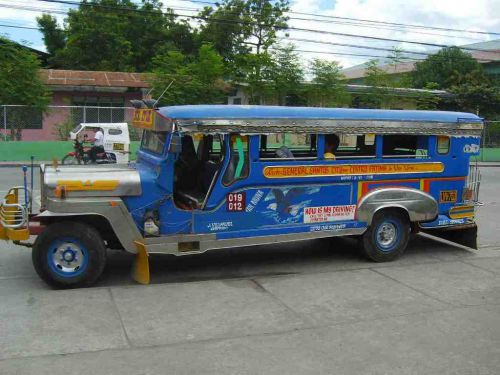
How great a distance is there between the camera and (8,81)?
23453 millimetres

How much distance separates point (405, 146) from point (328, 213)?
178 cm

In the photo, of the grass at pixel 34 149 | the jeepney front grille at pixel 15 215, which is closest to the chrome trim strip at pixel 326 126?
the jeepney front grille at pixel 15 215

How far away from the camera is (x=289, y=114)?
23.5ft

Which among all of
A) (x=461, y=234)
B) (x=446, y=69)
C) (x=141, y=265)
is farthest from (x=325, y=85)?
(x=141, y=265)

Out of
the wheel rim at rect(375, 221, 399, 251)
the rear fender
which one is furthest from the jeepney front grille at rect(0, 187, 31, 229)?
the wheel rim at rect(375, 221, 399, 251)

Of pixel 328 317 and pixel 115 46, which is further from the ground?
pixel 115 46

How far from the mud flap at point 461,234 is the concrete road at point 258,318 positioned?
0.67 metres

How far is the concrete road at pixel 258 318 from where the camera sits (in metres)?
4.59

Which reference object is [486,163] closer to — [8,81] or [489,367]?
[8,81]

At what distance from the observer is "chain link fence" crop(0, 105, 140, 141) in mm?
23547

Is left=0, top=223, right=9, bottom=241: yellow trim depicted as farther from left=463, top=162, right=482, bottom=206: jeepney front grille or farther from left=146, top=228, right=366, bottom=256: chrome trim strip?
left=463, top=162, right=482, bottom=206: jeepney front grille

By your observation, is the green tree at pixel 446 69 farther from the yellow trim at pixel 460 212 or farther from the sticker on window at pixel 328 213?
the sticker on window at pixel 328 213

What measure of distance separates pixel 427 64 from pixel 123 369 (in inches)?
1820

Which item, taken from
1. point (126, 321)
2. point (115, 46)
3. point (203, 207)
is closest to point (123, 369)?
point (126, 321)
